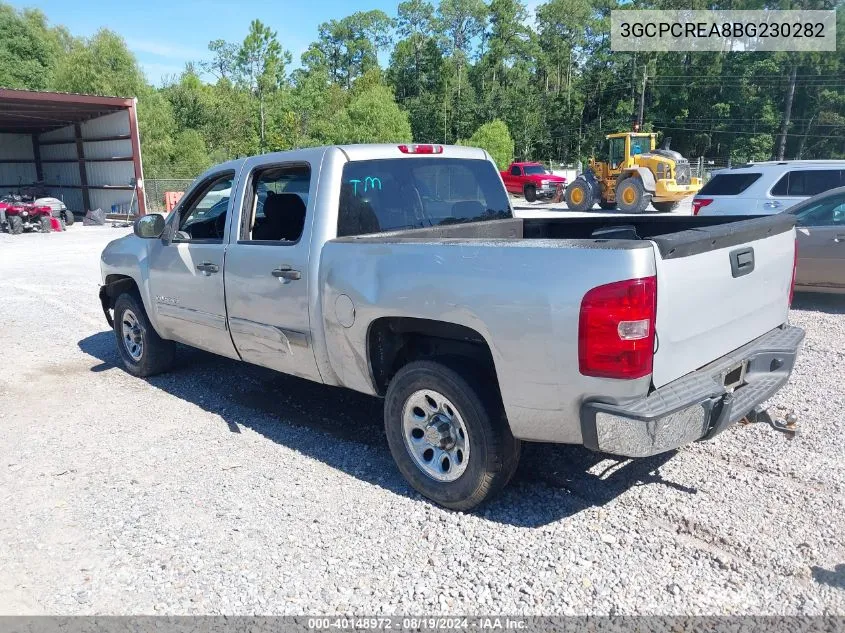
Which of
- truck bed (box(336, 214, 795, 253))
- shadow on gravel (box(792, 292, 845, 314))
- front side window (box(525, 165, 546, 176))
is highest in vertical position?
front side window (box(525, 165, 546, 176))

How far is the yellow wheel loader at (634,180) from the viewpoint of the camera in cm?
2394

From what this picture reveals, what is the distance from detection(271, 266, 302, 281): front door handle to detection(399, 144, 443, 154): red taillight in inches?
44.9

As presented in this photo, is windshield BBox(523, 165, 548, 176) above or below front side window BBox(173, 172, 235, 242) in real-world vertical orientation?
above

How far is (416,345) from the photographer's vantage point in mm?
4094

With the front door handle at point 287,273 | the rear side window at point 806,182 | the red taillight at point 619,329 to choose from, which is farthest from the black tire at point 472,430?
the rear side window at point 806,182

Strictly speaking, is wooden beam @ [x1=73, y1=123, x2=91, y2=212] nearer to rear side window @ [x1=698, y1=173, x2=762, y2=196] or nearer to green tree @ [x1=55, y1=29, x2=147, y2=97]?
green tree @ [x1=55, y1=29, x2=147, y2=97]

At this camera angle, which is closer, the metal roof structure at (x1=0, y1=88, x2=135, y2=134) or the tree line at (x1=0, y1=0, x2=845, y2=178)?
the metal roof structure at (x1=0, y1=88, x2=135, y2=134)

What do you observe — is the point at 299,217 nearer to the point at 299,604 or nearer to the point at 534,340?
the point at 534,340

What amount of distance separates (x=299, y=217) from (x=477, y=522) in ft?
7.56

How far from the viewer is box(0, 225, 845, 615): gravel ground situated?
9.90 feet

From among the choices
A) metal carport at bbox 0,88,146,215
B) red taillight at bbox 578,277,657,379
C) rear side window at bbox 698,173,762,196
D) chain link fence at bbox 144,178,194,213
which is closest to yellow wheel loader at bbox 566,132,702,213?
rear side window at bbox 698,173,762,196

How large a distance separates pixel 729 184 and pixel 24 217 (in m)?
23.8

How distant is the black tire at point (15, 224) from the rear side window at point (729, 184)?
23167 millimetres

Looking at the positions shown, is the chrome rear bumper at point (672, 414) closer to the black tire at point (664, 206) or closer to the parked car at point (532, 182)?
the black tire at point (664, 206)
